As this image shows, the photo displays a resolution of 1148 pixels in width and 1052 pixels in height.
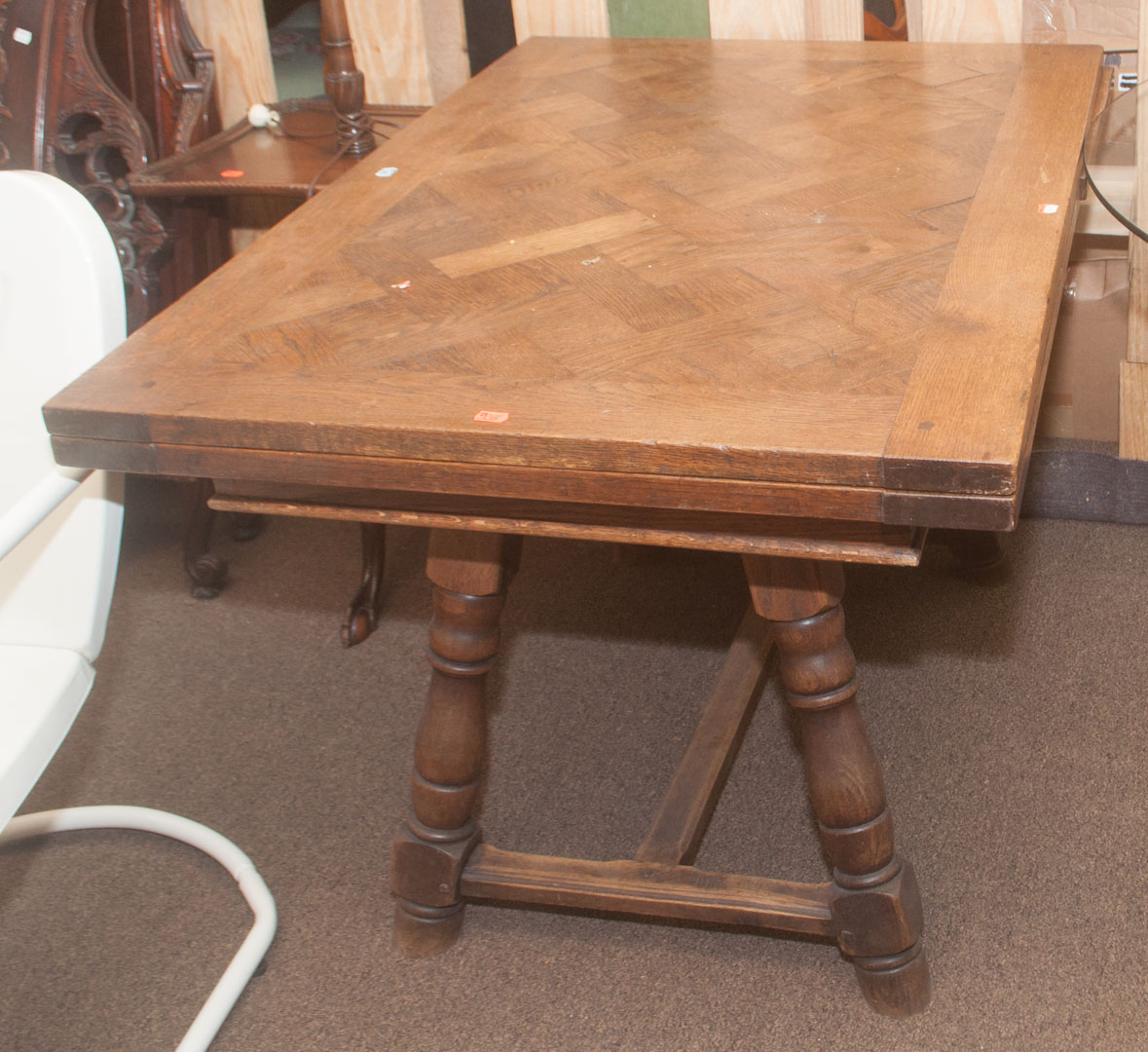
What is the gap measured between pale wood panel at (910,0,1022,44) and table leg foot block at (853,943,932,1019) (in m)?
1.28

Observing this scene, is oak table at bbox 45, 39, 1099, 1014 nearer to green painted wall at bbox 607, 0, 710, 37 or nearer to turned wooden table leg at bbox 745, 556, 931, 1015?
turned wooden table leg at bbox 745, 556, 931, 1015

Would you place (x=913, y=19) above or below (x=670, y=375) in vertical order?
above

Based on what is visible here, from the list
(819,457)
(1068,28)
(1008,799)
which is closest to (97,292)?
(819,457)

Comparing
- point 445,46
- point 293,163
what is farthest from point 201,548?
point 445,46

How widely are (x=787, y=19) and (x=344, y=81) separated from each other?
26.3 inches

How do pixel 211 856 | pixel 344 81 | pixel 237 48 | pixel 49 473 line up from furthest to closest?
pixel 237 48 < pixel 344 81 < pixel 211 856 < pixel 49 473

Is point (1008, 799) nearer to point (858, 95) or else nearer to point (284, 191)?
point (858, 95)

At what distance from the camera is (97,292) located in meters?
1.18

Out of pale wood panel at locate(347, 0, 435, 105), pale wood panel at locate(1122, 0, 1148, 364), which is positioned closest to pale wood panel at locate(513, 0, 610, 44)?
pale wood panel at locate(347, 0, 435, 105)

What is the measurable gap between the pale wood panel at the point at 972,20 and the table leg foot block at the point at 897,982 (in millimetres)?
1280

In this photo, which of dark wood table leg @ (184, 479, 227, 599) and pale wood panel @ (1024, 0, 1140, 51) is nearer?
pale wood panel @ (1024, 0, 1140, 51)

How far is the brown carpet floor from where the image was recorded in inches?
55.1

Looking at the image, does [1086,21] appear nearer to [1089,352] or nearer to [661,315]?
[1089,352]

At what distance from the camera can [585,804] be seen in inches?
66.3
